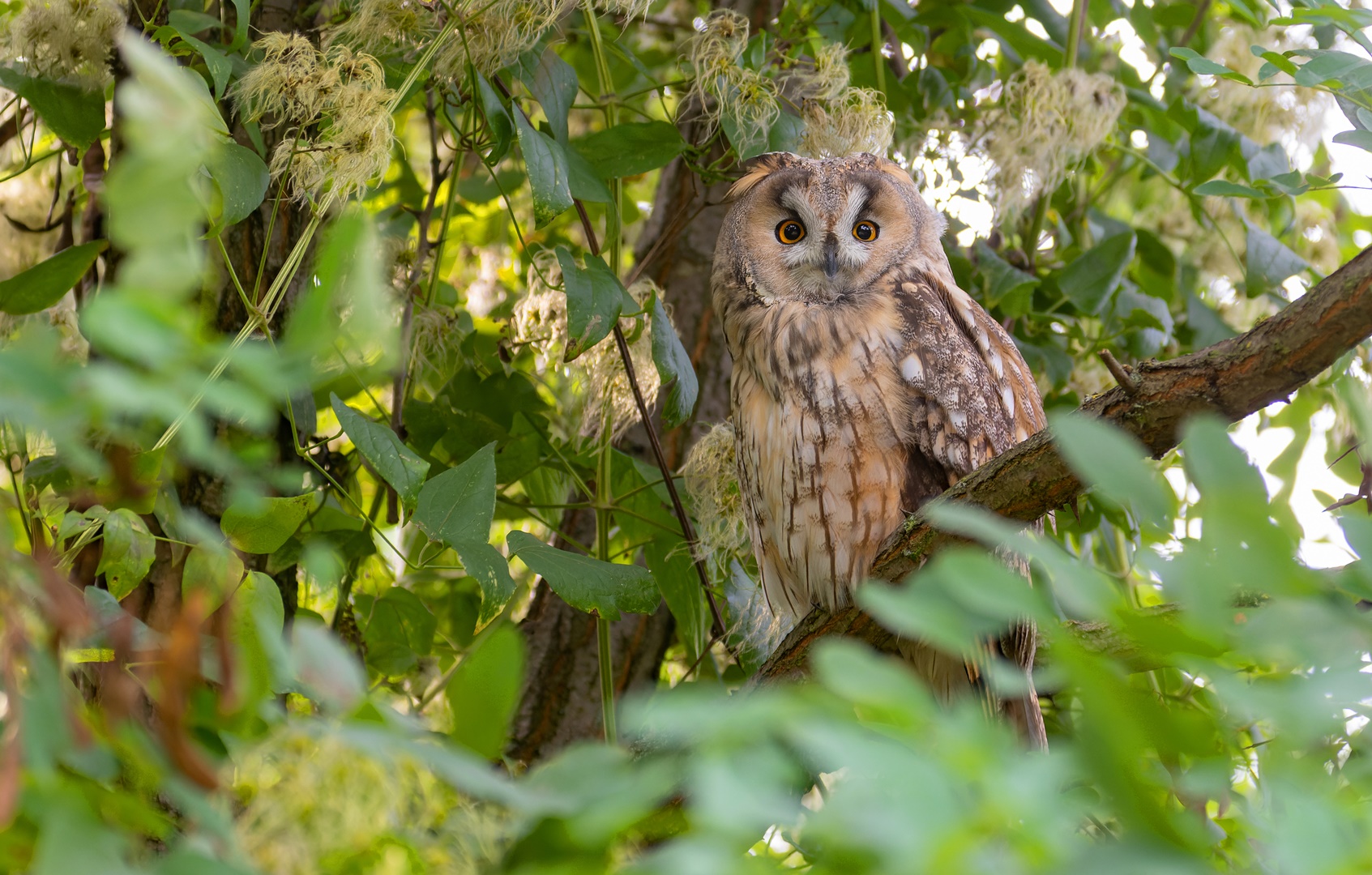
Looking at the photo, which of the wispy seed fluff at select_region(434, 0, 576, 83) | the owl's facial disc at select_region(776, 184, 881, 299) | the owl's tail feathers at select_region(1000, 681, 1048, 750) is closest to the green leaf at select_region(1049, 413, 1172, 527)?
the wispy seed fluff at select_region(434, 0, 576, 83)

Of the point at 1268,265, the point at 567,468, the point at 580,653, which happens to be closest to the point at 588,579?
the point at 567,468

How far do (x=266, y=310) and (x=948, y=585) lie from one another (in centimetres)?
123

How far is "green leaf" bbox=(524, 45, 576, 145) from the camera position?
6.02ft

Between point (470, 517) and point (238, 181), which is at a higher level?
point (238, 181)

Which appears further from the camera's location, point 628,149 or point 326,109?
point 628,149

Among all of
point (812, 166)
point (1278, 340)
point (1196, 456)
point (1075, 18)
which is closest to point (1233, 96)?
point (1075, 18)

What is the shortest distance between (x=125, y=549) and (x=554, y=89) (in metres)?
1.09

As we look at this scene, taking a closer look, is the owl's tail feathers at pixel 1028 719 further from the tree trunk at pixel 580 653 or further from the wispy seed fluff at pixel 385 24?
the wispy seed fluff at pixel 385 24

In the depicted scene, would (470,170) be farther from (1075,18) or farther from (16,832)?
(16,832)

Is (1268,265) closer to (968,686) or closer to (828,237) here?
(828,237)

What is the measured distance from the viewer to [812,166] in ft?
7.39

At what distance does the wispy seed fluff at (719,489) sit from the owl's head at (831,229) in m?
0.35

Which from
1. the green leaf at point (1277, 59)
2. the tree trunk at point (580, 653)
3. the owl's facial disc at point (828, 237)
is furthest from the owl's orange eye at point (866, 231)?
the green leaf at point (1277, 59)

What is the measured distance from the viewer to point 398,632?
2.13 meters
